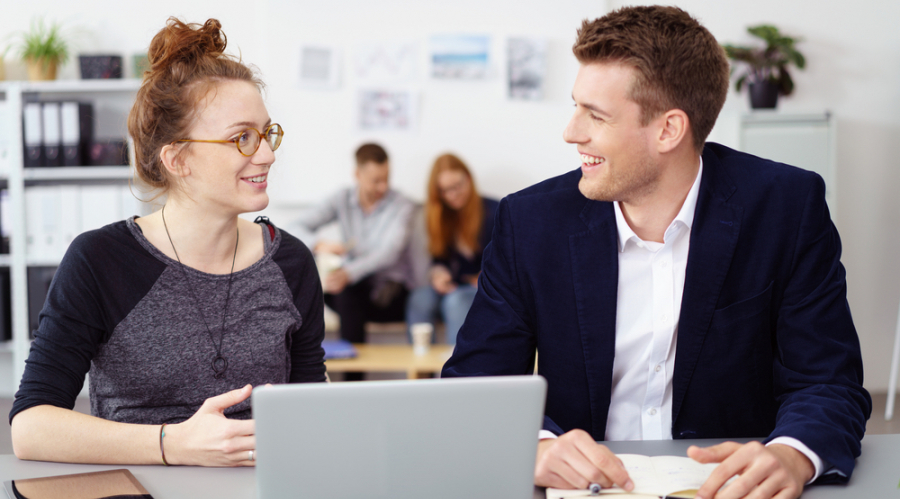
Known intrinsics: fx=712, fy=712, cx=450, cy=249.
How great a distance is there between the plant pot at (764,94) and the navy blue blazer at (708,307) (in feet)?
8.86

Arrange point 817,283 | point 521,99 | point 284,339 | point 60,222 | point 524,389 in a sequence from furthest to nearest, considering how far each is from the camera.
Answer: point 521,99 → point 60,222 → point 284,339 → point 817,283 → point 524,389

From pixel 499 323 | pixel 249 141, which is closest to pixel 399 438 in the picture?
pixel 499 323

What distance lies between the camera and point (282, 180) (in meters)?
4.02

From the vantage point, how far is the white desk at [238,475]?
89cm

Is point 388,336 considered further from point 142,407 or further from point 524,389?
point 524,389

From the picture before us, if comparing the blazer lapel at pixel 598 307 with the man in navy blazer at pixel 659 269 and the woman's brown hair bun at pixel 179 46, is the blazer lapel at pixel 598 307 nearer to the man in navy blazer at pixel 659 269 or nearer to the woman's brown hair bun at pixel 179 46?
the man in navy blazer at pixel 659 269

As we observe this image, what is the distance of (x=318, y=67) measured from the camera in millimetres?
3998

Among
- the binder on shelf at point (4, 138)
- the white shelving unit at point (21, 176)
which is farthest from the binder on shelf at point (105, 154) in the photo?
the binder on shelf at point (4, 138)

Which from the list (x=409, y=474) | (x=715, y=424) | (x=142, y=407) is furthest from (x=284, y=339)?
(x=715, y=424)

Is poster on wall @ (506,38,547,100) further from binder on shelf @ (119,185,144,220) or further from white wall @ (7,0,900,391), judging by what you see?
binder on shelf @ (119,185,144,220)

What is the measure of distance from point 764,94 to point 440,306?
2035 mm

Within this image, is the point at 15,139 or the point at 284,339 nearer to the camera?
the point at 284,339

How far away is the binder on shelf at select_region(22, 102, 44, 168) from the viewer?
3559 mm

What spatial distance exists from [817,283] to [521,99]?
2.93 metres
